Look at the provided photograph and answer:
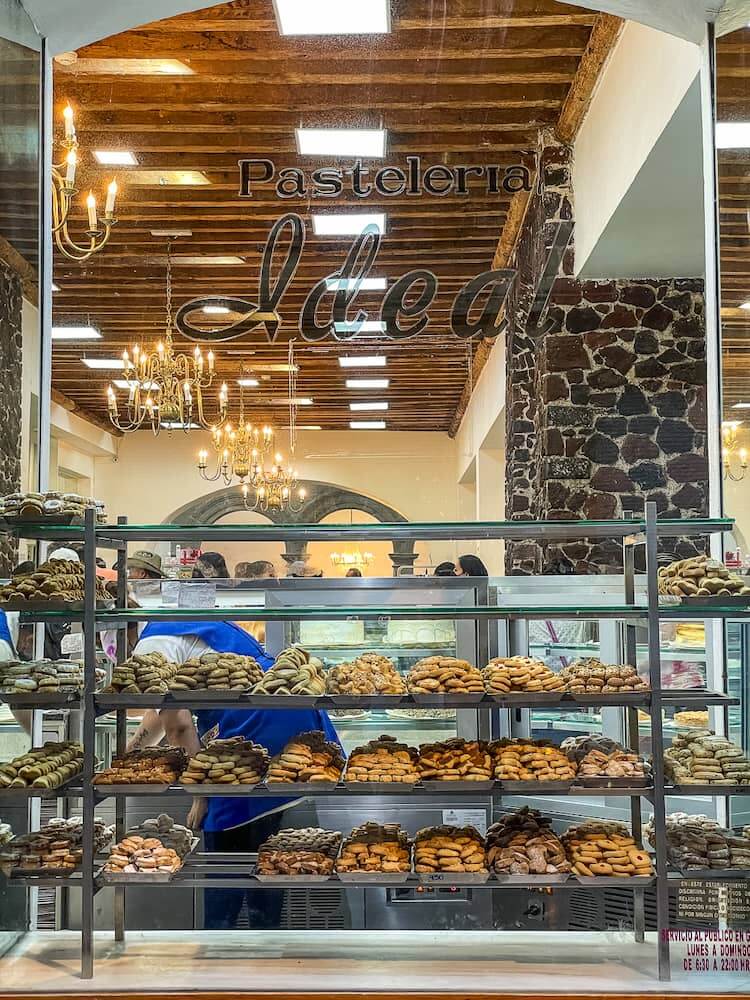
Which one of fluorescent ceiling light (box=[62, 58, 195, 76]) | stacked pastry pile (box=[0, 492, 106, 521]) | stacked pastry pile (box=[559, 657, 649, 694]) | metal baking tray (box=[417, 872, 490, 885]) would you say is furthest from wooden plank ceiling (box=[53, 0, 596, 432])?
metal baking tray (box=[417, 872, 490, 885])

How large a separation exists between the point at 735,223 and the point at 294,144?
207 cm

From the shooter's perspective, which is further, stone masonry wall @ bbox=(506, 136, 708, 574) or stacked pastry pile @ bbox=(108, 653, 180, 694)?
stone masonry wall @ bbox=(506, 136, 708, 574)

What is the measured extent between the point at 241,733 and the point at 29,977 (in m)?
1.07

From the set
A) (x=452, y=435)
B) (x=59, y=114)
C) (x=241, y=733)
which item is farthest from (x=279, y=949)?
(x=59, y=114)

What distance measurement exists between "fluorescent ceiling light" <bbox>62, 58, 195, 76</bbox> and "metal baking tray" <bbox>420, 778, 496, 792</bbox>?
3436 mm

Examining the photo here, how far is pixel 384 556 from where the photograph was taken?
4.49 m

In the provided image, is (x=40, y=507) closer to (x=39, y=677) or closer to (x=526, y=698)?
(x=39, y=677)

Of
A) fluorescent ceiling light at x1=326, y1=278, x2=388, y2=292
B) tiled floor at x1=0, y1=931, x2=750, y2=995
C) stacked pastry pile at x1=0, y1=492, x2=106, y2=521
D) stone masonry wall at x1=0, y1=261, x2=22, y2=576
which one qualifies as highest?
fluorescent ceiling light at x1=326, y1=278, x2=388, y2=292

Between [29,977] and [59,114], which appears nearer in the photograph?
[29,977]

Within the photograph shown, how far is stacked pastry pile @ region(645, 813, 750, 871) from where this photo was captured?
3.37m

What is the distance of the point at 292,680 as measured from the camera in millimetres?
3416

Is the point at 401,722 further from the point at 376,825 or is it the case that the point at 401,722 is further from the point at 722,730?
the point at 722,730

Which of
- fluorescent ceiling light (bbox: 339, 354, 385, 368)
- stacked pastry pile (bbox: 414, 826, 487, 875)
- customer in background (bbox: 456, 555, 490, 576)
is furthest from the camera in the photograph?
fluorescent ceiling light (bbox: 339, 354, 385, 368)

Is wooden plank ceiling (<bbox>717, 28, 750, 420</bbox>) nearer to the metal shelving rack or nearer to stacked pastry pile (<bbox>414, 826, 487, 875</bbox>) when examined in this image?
the metal shelving rack
